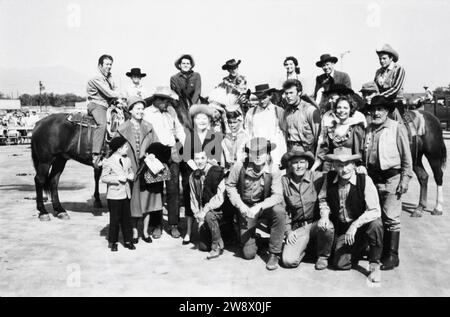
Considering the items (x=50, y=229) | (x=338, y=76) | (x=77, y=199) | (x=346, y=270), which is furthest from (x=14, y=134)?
(x=346, y=270)

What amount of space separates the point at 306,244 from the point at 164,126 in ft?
9.04

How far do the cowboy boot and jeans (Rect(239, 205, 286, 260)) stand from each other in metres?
1.20

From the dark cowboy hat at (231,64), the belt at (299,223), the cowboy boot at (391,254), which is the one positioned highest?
the dark cowboy hat at (231,64)

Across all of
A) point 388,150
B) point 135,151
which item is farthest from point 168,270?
point 388,150

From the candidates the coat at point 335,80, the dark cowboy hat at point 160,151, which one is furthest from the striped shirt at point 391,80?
the dark cowboy hat at point 160,151

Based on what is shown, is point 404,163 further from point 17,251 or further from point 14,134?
point 14,134

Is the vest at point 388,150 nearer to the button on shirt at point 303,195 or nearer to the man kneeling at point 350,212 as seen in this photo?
the man kneeling at point 350,212

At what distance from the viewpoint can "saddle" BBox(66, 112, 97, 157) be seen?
301 inches

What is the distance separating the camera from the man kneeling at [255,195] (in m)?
5.17

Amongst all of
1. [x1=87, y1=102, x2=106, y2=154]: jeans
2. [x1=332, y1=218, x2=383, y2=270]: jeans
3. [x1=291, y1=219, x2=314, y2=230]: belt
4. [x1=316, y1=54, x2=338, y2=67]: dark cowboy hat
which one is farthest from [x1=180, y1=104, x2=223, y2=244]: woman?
[x1=316, y1=54, x2=338, y2=67]: dark cowboy hat

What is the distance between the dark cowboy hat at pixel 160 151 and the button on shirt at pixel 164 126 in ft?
0.41

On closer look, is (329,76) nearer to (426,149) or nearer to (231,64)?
(231,64)
